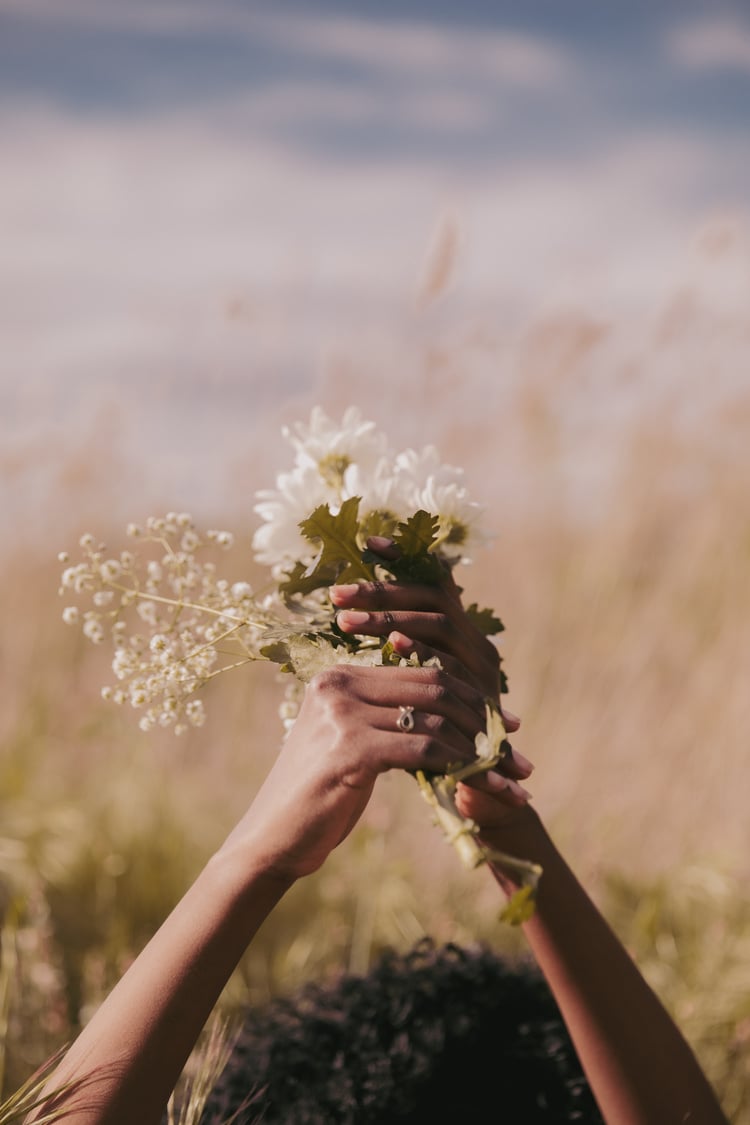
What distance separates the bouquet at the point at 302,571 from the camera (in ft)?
3.71

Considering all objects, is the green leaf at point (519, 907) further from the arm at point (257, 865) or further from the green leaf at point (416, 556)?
the green leaf at point (416, 556)

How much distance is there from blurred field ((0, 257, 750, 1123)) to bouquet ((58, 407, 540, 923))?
690 millimetres

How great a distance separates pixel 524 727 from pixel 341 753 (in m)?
3.14

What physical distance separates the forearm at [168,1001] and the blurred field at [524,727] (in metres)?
0.65

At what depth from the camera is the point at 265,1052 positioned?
5.41ft

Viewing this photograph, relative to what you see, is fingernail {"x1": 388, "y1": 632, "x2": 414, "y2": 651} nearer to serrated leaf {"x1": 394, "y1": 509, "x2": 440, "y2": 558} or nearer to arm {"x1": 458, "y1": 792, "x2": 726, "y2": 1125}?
serrated leaf {"x1": 394, "y1": 509, "x2": 440, "y2": 558}

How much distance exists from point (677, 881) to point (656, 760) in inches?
33.9

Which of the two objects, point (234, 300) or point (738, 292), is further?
point (738, 292)

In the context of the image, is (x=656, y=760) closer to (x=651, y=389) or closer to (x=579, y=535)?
(x=579, y=535)

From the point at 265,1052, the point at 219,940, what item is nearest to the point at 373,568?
the point at 219,940

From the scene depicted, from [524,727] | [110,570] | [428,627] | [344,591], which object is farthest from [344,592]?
[524,727]

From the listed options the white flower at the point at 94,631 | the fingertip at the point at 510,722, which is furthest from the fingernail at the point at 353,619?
the white flower at the point at 94,631

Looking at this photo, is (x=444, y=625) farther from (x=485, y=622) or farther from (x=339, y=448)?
(x=339, y=448)

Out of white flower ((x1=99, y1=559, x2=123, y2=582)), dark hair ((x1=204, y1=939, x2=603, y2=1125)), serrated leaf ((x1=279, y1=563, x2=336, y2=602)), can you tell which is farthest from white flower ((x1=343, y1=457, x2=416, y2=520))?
dark hair ((x1=204, y1=939, x2=603, y2=1125))
